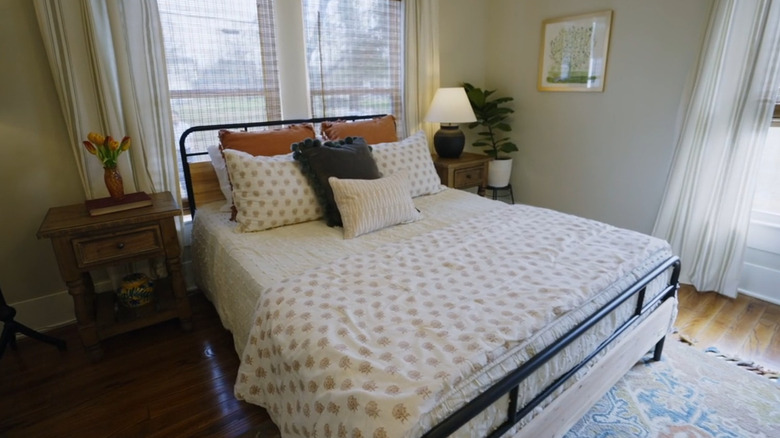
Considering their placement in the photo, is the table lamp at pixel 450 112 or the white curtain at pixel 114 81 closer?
the white curtain at pixel 114 81

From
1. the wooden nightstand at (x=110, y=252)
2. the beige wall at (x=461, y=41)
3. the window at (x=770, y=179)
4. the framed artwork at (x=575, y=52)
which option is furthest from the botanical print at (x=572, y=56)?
the wooden nightstand at (x=110, y=252)

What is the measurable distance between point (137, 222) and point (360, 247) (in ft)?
3.52

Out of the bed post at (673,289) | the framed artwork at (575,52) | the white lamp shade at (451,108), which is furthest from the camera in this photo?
the white lamp shade at (451,108)

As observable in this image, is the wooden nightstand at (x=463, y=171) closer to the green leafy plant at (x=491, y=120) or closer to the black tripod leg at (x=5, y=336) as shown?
the green leafy plant at (x=491, y=120)

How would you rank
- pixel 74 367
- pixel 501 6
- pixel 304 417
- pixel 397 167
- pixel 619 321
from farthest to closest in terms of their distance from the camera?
pixel 501 6
pixel 397 167
pixel 74 367
pixel 619 321
pixel 304 417

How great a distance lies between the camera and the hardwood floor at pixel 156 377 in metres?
1.65

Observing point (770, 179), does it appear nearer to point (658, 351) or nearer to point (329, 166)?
point (658, 351)

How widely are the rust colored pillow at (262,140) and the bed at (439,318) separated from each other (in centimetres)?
45

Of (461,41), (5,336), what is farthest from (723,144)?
(5,336)

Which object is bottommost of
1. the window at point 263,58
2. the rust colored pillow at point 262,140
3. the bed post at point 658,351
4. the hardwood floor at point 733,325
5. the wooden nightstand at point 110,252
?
the hardwood floor at point 733,325

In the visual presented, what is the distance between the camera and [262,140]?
92.4 inches

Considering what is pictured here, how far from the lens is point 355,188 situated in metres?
2.00

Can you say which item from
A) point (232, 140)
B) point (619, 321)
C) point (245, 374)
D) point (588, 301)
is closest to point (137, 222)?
point (232, 140)

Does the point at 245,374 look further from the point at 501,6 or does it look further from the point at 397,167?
the point at 501,6
